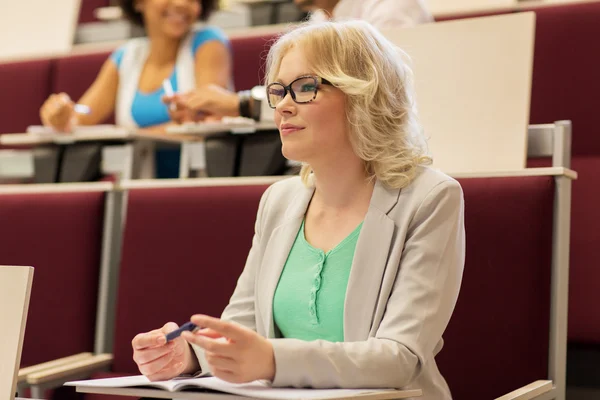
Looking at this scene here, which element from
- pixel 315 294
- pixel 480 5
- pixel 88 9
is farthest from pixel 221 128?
pixel 88 9

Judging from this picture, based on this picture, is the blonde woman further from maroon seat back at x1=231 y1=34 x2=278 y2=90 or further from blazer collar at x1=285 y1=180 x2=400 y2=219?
maroon seat back at x1=231 y1=34 x2=278 y2=90

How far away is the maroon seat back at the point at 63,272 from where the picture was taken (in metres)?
1.09

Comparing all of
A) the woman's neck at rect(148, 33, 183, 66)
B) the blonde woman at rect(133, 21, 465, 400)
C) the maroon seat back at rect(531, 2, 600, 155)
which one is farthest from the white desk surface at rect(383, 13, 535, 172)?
the woman's neck at rect(148, 33, 183, 66)

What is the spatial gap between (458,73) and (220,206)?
30 centimetres

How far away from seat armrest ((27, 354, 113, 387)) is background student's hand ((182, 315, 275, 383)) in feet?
1.31

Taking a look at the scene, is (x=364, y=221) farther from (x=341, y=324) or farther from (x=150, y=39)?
(x=150, y=39)

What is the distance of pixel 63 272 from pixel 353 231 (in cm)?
50

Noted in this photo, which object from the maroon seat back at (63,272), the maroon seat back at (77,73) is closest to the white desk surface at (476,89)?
the maroon seat back at (63,272)

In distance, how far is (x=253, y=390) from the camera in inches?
22.3

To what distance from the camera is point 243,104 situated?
3.58 feet

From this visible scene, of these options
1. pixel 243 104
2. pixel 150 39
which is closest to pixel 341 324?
pixel 243 104

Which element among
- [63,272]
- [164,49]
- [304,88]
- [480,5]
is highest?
[480,5]

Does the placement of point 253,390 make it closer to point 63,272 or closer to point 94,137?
point 63,272

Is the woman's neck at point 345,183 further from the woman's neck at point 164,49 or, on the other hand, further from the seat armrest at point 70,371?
the woman's neck at point 164,49
